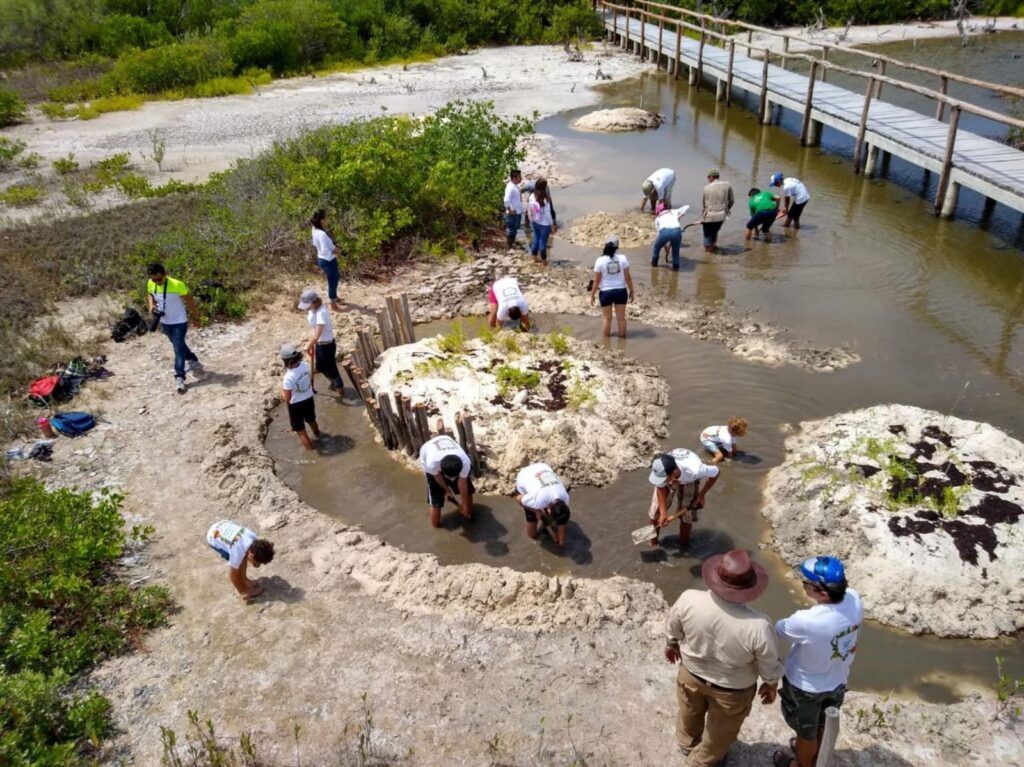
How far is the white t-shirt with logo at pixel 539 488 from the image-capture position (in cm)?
671

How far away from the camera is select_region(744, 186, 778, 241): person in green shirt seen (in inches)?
513

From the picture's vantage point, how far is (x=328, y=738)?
5.10 metres

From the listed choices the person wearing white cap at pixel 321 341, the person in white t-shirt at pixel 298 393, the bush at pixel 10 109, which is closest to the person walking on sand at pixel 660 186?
the person wearing white cap at pixel 321 341

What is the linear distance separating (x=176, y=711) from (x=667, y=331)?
806 cm

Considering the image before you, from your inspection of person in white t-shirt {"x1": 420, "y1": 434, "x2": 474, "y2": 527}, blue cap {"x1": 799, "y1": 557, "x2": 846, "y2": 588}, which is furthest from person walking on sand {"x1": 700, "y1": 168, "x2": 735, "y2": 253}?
blue cap {"x1": 799, "y1": 557, "x2": 846, "y2": 588}

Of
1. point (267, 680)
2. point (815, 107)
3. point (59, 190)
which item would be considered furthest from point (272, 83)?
point (267, 680)

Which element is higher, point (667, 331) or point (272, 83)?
point (272, 83)

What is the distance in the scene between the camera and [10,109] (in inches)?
906

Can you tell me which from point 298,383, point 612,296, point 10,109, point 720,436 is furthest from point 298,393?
point 10,109

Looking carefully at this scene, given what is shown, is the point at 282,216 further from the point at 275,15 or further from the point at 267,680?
the point at 275,15

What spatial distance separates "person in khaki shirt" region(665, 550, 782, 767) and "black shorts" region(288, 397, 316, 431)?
535 centimetres

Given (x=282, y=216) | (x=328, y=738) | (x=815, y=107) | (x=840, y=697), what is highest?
(x=815, y=107)

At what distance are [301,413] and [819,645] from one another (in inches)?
243

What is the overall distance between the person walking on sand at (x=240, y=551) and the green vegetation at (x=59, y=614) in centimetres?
68
